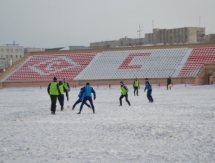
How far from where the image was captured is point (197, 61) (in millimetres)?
56000

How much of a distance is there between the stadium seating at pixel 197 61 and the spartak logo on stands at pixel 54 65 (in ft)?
53.8

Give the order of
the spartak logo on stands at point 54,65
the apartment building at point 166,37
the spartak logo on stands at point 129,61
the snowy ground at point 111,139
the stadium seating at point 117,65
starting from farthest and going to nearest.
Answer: the apartment building at point 166,37, the spartak logo on stands at point 54,65, the spartak logo on stands at point 129,61, the stadium seating at point 117,65, the snowy ground at point 111,139

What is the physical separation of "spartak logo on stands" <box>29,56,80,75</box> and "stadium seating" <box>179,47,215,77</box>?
646 inches

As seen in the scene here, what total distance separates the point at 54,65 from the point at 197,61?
70.4 feet

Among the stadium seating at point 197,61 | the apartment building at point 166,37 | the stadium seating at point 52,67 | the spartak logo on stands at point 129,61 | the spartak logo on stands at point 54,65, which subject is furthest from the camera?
the apartment building at point 166,37

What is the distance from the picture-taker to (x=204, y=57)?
56969 millimetres

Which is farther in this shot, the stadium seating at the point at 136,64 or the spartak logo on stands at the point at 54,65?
the spartak logo on stands at the point at 54,65

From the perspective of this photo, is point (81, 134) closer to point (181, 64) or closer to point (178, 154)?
point (178, 154)

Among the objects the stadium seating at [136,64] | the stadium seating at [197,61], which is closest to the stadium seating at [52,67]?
the stadium seating at [136,64]

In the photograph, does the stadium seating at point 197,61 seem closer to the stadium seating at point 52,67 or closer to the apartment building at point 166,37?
the stadium seating at point 52,67

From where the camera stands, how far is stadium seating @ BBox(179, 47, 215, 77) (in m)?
53.5

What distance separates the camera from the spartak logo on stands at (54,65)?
210 feet

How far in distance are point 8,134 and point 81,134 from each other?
2.28m

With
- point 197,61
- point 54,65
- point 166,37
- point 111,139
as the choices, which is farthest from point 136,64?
point 166,37
